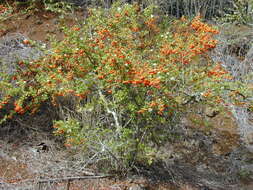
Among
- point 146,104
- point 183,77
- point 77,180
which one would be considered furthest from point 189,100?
point 77,180

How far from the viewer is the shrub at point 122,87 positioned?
121 inches

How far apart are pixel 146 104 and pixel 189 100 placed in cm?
52

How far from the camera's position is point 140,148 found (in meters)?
3.59

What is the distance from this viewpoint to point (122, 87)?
317 cm

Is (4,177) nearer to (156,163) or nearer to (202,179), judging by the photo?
(156,163)

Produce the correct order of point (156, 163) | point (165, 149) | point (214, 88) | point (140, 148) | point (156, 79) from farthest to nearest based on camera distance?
point (165, 149) → point (156, 163) → point (140, 148) → point (214, 88) → point (156, 79)

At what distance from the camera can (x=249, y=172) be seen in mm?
5203

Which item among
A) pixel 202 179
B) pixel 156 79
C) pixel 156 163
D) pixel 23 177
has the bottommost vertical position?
pixel 202 179

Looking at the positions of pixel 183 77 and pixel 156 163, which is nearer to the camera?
pixel 183 77

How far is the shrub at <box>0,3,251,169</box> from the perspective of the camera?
10.1 feet

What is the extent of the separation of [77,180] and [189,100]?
1868 millimetres

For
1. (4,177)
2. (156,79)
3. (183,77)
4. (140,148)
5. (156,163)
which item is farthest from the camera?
(156,163)

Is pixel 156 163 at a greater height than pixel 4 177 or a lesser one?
lesser

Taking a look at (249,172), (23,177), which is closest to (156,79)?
(23,177)
